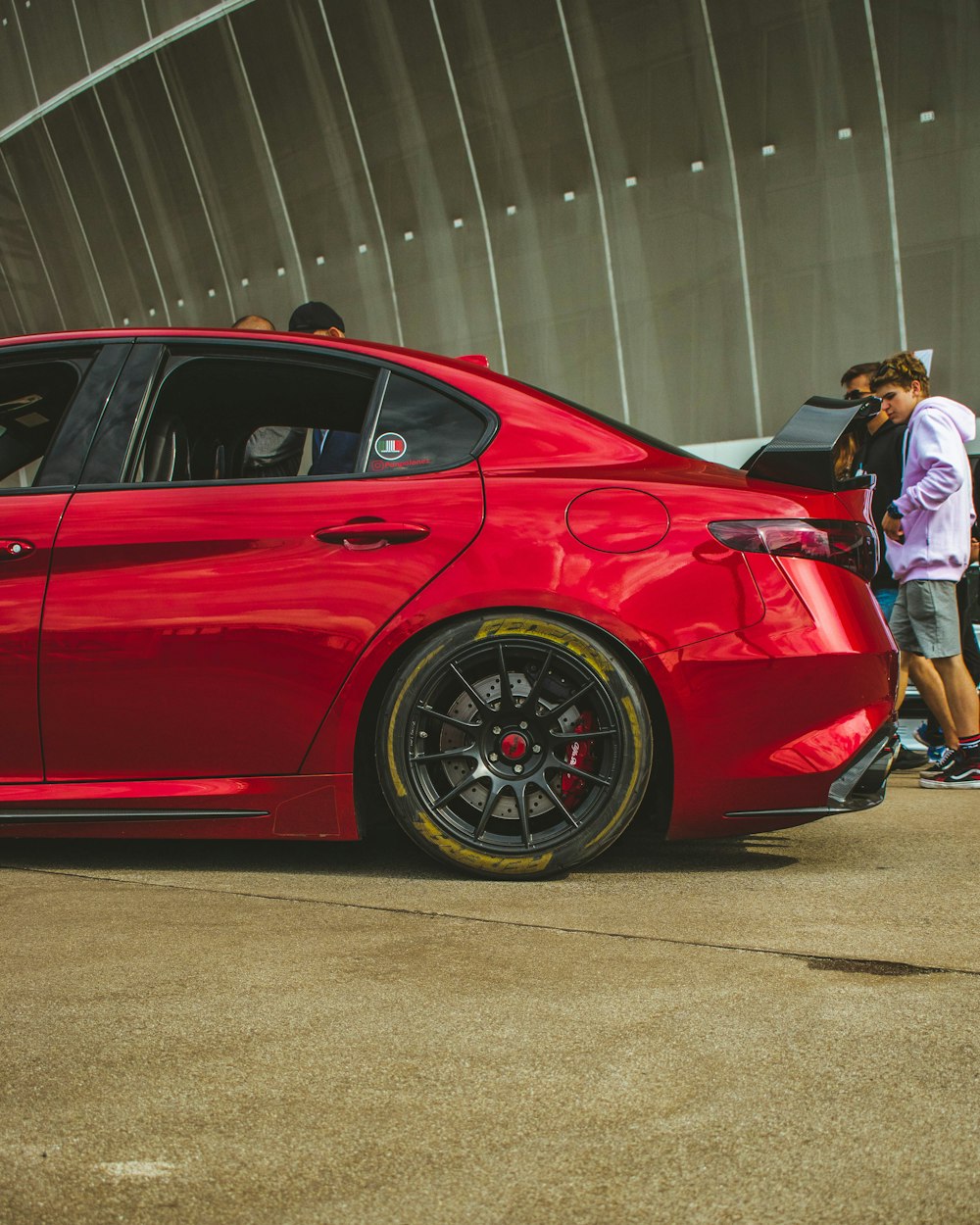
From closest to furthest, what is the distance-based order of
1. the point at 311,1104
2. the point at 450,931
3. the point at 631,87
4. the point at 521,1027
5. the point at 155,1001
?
the point at 311,1104, the point at 521,1027, the point at 155,1001, the point at 450,931, the point at 631,87

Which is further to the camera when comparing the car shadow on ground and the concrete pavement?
the car shadow on ground

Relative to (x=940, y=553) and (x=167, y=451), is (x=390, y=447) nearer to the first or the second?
(x=167, y=451)

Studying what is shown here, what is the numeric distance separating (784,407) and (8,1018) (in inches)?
508

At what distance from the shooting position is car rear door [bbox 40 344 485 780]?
325 centimetres

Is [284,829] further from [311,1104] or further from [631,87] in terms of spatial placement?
[631,87]

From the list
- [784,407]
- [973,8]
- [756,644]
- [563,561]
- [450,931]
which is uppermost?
[973,8]

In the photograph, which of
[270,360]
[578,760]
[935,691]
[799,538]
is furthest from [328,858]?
[935,691]

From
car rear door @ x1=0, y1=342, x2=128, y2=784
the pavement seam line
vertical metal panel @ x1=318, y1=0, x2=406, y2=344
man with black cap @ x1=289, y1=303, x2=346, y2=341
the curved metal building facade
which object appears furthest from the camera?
vertical metal panel @ x1=318, y1=0, x2=406, y2=344

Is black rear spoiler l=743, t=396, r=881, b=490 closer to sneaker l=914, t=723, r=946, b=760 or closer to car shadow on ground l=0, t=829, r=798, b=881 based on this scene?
car shadow on ground l=0, t=829, r=798, b=881

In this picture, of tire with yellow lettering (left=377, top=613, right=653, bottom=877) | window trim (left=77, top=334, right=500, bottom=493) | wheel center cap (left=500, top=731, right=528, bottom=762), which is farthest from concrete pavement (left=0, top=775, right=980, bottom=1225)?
window trim (left=77, top=334, right=500, bottom=493)

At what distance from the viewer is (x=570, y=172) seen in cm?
1483

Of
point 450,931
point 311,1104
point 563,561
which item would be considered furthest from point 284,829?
point 311,1104

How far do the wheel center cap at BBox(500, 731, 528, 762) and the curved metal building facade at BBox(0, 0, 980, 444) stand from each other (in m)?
11.5

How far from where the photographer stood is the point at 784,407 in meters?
14.0
